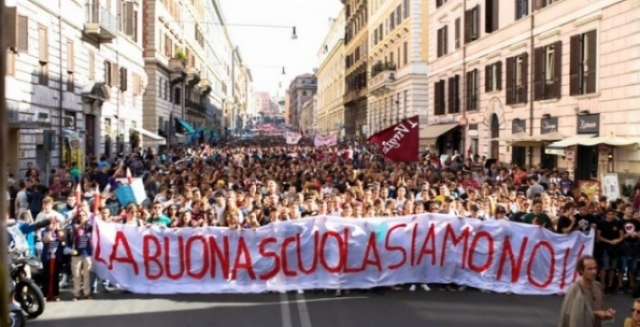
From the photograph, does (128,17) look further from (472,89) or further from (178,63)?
(472,89)

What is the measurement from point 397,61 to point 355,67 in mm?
26143

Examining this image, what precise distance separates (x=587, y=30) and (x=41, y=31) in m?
17.4

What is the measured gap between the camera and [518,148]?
30.3 m

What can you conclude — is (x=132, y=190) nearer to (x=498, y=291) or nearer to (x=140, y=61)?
(x=498, y=291)

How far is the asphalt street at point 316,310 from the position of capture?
9.62 meters

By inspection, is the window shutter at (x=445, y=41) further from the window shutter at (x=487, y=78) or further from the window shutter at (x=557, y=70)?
the window shutter at (x=557, y=70)

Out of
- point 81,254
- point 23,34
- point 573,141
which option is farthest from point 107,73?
point 81,254

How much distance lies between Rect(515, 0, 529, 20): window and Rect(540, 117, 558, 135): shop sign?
15.7 feet

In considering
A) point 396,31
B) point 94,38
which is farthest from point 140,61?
point 396,31

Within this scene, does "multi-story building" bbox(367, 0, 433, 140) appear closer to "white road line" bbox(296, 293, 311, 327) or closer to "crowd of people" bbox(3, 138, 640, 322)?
"crowd of people" bbox(3, 138, 640, 322)

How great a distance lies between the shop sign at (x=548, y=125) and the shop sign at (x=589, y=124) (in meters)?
1.93

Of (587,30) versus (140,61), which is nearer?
(587,30)

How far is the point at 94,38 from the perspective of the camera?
3269cm

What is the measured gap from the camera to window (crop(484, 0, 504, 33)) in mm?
33278
